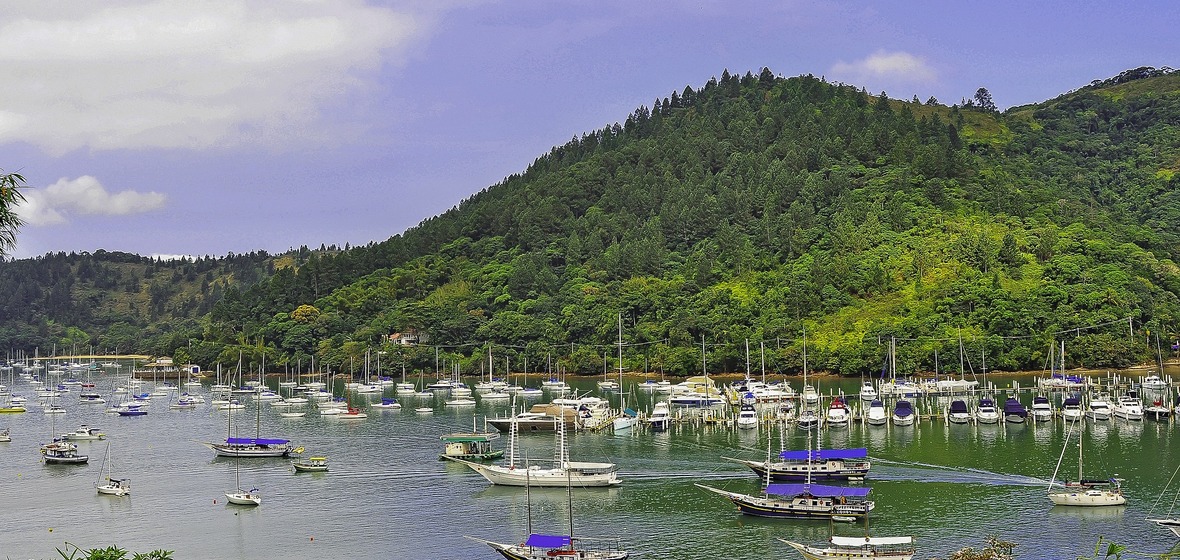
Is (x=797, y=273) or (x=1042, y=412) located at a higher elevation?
(x=797, y=273)

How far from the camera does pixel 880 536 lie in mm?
49094

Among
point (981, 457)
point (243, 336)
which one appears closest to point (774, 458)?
point (981, 457)

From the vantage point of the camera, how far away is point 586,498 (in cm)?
5819

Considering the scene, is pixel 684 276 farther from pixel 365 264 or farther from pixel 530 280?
pixel 365 264

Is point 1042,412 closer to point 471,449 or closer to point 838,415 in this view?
point 838,415

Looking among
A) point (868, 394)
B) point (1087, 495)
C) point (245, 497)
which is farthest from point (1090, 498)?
point (868, 394)

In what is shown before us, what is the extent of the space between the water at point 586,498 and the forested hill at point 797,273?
41.7 meters

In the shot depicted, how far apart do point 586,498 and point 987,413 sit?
36744 millimetres

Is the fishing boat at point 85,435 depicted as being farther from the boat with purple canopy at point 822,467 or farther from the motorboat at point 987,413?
the motorboat at point 987,413

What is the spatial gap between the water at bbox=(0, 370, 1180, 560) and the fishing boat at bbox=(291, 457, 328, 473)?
3.17ft

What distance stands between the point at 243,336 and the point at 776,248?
7437cm

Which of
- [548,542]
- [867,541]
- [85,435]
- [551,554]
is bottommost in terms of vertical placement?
[551,554]

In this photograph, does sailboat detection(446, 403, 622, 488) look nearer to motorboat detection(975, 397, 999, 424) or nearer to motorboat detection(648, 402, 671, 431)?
motorboat detection(648, 402, 671, 431)

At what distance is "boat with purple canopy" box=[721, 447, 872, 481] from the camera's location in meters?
60.1
